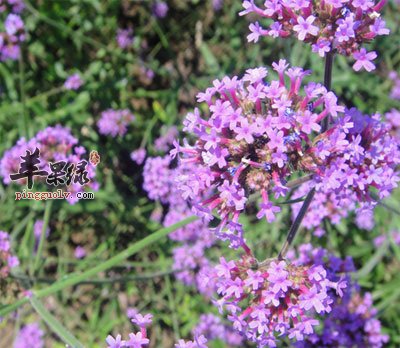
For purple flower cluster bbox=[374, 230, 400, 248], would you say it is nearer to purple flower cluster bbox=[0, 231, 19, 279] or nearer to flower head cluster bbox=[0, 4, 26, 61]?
purple flower cluster bbox=[0, 231, 19, 279]

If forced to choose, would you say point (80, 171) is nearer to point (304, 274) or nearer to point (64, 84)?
point (64, 84)

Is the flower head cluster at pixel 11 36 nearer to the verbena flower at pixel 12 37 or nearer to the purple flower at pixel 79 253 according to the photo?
the verbena flower at pixel 12 37

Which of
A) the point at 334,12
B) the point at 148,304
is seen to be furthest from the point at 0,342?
the point at 334,12

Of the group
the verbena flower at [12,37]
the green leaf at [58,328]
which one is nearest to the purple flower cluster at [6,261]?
the green leaf at [58,328]

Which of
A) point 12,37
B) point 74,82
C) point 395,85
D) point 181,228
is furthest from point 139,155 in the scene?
point 395,85

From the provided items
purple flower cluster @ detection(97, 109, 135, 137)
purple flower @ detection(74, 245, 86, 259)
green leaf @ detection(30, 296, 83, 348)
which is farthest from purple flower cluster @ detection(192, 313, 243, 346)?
purple flower cluster @ detection(97, 109, 135, 137)

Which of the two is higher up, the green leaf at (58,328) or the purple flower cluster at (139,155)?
the purple flower cluster at (139,155)
